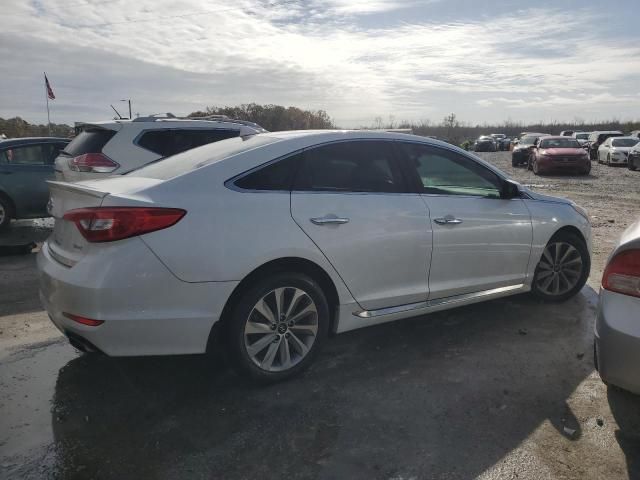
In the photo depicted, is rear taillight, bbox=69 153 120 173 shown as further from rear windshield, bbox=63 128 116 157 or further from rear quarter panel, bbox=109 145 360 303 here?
rear quarter panel, bbox=109 145 360 303

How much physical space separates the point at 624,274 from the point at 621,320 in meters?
0.26

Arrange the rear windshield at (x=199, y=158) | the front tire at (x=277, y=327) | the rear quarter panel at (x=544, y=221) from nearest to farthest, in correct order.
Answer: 1. the front tire at (x=277, y=327)
2. the rear windshield at (x=199, y=158)
3. the rear quarter panel at (x=544, y=221)

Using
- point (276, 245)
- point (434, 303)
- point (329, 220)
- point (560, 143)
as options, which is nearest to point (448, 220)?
point (434, 303)

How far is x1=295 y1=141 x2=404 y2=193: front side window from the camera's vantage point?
11.8 ft

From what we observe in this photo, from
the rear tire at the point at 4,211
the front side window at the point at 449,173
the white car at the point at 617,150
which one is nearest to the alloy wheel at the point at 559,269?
the front side window at the point at 449,173

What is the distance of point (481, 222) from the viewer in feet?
13.9

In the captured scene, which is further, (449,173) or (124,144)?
(124,144)

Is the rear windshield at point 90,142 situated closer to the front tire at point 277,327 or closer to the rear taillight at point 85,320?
the rear taillight at point 85,320

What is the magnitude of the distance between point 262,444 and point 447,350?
5.80 feet

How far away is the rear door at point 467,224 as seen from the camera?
13.2 feet

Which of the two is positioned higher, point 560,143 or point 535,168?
point 560,143

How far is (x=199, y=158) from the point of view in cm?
363

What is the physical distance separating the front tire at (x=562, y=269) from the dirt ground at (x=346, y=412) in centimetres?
50

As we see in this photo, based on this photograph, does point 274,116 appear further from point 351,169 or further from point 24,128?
point 351,169
